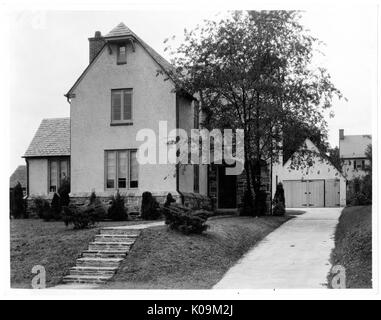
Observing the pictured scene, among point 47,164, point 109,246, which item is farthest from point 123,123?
point 109,246

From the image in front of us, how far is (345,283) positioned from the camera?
442 inches

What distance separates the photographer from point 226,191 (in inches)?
1241

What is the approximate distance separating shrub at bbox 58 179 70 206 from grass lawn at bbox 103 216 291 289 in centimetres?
915

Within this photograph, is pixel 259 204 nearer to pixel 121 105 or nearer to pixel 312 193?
pixel 121 105

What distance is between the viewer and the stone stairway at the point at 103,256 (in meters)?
14.4

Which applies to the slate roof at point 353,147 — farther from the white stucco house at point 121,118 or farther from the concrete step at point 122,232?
the concrete step at point 122,232

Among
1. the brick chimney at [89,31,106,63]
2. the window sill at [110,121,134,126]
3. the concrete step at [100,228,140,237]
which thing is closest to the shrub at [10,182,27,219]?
the window sill at [110,121,134,126]

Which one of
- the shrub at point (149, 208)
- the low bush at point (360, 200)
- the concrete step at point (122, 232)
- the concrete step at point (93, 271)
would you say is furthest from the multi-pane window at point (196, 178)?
the concrete step at point (93, 271)

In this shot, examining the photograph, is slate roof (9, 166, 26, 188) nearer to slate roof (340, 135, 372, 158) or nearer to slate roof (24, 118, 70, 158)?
slate roof (24, 118, 70, 158)

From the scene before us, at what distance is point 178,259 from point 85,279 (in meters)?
2.53

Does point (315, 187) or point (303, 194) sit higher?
point (315, 187)

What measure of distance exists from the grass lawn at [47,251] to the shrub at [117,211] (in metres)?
4.38

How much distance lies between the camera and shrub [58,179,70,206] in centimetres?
2527
